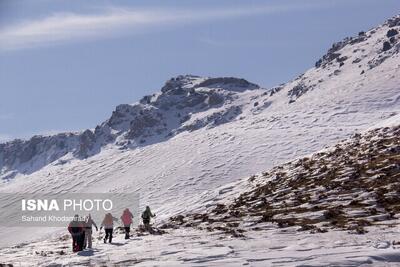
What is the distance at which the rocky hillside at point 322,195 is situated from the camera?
36281mm

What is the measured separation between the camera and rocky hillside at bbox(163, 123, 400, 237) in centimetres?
3628

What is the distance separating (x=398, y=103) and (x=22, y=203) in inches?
2578

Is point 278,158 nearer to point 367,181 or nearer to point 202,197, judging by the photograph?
point 202,197

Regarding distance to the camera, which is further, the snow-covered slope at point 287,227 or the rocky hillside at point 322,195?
the rocky hillside at point 322,195

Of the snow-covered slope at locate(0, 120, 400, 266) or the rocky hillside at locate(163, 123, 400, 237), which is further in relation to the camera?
the rocky hillside at locate(163, 123, 400, 237)

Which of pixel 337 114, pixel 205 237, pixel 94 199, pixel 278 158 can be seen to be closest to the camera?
pixel 205 237

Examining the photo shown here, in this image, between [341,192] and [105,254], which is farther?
[341,192]

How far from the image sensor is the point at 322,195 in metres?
45.6

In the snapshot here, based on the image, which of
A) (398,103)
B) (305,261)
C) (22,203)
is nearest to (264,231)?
Result: (305,261)

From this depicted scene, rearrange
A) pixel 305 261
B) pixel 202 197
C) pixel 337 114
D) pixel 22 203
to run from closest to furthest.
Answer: pixel 305 261
pixel 202 197
pixel 22 203
pixel 337 114

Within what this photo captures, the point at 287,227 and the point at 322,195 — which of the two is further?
the point at 322,195

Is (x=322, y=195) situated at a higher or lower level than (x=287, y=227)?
higher

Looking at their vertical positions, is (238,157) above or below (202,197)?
above

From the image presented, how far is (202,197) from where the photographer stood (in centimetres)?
6319
